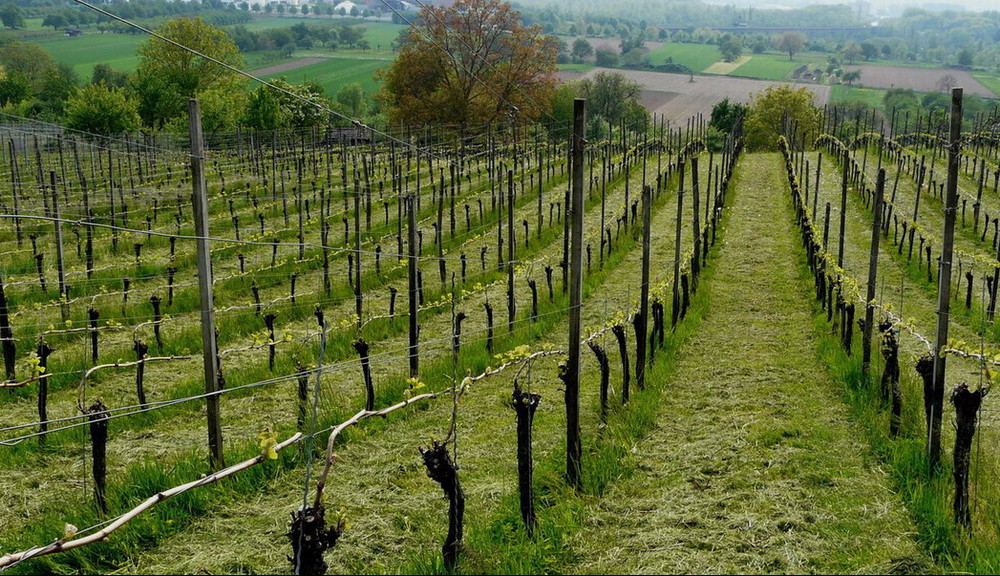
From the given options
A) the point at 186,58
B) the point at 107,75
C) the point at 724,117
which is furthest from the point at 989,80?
the point at 107,75

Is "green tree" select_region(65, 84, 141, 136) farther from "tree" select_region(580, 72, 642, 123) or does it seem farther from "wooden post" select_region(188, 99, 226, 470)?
"wooden post" select_region(188, 99, 226, 470)

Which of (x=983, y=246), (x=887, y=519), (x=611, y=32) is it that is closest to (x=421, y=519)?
(x=887, y=519)

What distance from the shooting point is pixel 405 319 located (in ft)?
36.2

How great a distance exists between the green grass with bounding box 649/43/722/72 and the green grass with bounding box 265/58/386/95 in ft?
116

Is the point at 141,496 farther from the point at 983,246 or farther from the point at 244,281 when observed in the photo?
the point at 983,246

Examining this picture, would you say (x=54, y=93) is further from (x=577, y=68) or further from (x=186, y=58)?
(x=577, y=68)

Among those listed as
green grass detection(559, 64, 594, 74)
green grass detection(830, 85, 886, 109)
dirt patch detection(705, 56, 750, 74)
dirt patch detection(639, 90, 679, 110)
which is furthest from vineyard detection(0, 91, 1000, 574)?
dirt patch detection(705, 56, 750, 74)

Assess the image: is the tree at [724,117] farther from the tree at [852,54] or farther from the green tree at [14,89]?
the tree at [852,54]

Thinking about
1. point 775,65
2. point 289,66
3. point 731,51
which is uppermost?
point 731,51

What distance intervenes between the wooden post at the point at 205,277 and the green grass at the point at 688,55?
298ft

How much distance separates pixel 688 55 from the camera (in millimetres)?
104000

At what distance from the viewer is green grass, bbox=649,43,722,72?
9609cm

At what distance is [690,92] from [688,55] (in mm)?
34112

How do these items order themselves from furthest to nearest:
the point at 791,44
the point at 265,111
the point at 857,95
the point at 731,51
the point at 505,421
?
the point at 791,44 → the point at 731,51 → the point at 857,95 → the point at 265,111 → the point at 505,421
